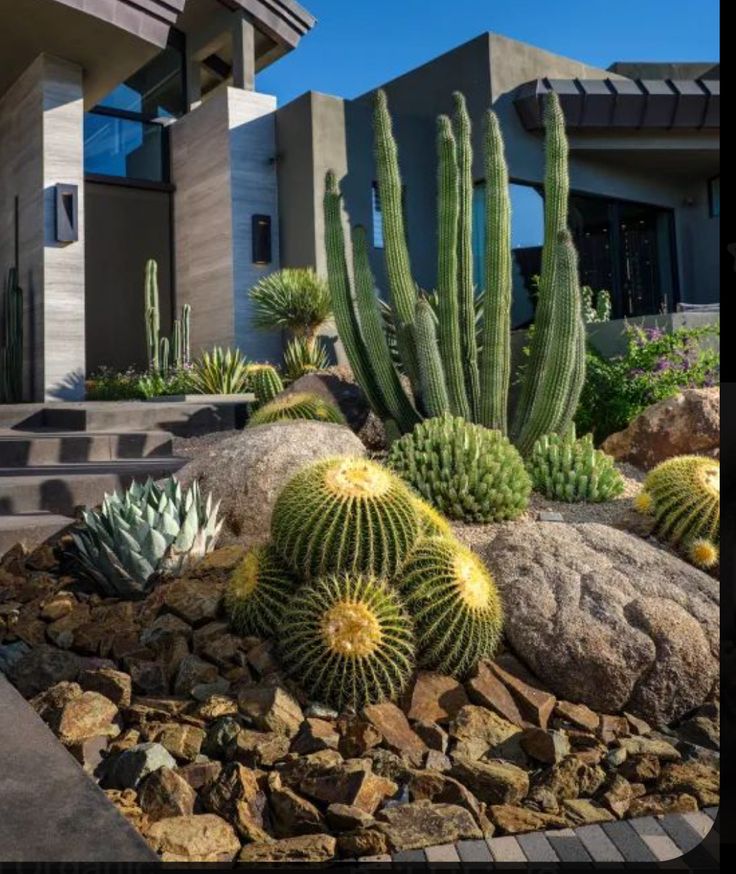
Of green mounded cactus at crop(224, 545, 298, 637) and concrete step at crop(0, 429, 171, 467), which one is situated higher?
concrete step at crop(0, 429, 171, 467)

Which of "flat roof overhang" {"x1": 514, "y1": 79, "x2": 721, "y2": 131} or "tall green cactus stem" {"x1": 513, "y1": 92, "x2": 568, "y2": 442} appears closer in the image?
"tall green cactus stem" {"x1": 513, "y1": 92, "x2": 568, "y2": 442}

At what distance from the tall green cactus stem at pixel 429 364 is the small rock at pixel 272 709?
10.5ft

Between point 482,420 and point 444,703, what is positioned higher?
point 482,420

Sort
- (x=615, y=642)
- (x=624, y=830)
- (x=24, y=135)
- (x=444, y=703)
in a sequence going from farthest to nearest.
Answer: (x=24, y=135), (x=615, y=642), (x=444, y=703), (x=624, y=830)

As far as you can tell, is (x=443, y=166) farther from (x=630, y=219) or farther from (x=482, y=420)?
(x=630, y=219)

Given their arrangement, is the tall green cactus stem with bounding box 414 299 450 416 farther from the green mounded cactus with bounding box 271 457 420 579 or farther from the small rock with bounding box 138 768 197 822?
the small rock with bounding box 138 768 197 822

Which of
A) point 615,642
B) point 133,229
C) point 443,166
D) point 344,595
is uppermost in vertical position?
point 133,229

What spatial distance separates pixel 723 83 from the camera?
1.03m

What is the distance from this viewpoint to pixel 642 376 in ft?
25.9

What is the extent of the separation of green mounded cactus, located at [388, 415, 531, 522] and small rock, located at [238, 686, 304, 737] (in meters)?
2.01

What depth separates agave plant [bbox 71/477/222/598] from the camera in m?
3.50

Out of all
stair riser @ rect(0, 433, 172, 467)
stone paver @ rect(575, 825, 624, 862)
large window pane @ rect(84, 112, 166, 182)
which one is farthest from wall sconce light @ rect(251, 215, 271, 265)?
stone paver @ rect(575, 825, 624, 862)

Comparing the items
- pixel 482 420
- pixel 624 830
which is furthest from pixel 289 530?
pixel 482 420

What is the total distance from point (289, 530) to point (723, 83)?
2.25 metres
